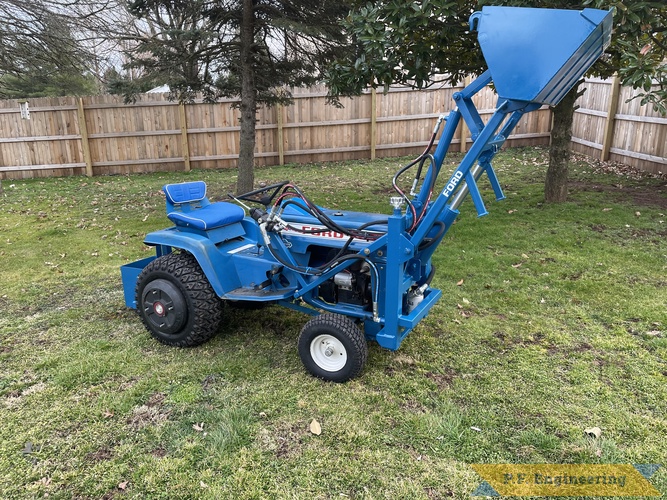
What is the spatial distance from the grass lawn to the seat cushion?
0.93 meters

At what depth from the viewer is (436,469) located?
2578 millimetres

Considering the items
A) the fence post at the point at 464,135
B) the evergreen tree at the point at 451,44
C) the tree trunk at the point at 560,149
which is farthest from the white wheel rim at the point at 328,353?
the fence post at the point at 464,135

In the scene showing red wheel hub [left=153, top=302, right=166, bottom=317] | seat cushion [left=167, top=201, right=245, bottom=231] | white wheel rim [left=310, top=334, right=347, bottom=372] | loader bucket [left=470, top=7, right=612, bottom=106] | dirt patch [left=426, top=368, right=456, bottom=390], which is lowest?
dirt patch [left=426, top=368, right=456, bottom=390]

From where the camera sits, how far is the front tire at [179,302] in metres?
3.75

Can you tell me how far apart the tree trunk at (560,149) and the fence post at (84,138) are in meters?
10.7

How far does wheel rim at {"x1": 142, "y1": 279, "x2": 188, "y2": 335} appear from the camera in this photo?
148 inches

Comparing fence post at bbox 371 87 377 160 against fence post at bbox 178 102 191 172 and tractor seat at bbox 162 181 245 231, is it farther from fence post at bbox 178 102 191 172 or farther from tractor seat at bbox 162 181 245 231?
tractor seat at bbox 162 181 245 231

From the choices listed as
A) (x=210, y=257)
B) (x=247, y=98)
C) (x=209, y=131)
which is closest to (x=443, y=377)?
(x=210, y=257)

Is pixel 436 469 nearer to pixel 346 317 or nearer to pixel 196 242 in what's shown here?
pixel 346 317

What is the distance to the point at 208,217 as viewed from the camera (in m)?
3.92

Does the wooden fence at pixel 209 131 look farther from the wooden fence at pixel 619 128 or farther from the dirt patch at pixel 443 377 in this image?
the dirt patch at pixel 443 377

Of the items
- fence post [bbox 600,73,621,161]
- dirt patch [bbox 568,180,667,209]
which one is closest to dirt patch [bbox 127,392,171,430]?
dirt patch [bbox 568,180,667,209]

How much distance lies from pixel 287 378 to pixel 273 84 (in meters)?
6.28

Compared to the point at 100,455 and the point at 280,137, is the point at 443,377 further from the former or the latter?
the point at 280,137
